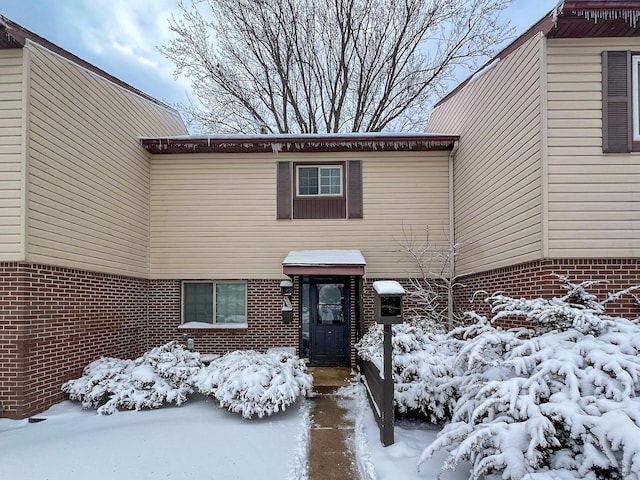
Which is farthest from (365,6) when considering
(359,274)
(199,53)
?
(359,274)

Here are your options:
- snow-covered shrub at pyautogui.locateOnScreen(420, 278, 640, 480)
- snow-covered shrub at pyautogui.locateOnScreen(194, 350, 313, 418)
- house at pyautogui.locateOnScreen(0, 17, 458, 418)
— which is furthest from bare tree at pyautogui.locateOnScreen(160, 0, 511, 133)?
snow-covered shrub at pyautogui.locateOnScreen(420, 278, 640, 480)

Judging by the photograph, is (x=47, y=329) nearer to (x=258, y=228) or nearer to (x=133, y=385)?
(x=133, y=385)

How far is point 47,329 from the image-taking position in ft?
20.6

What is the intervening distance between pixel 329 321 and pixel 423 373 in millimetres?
3943

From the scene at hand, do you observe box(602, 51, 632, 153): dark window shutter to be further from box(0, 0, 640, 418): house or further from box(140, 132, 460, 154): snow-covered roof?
box(140, 132, 460, 154): snow-covered roof

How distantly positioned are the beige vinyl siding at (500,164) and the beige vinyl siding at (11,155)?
24.1 feet

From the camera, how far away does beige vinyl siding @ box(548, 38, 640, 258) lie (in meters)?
5.43

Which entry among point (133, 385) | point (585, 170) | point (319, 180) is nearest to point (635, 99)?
point (585, 170)

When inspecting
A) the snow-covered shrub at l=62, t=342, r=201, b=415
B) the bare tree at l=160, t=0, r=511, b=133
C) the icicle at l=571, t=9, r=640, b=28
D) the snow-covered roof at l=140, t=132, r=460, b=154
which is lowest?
the snow-covered shrub at l=62, t=342, r=201, b=415

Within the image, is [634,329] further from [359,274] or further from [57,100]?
[57,100]

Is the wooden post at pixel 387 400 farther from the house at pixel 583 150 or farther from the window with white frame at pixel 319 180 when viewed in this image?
the window with white frame at pixel 319 180

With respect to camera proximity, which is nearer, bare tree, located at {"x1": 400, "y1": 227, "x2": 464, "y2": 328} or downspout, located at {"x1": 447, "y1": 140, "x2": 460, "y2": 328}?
downspout, located at {"x1": 447, "y1": 140, "x2": 460, "y2": 328}

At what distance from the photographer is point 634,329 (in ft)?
13.6

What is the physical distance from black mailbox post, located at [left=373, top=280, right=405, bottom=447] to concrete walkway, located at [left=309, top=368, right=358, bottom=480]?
57cm
